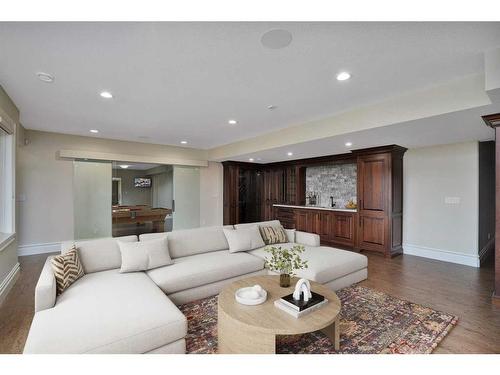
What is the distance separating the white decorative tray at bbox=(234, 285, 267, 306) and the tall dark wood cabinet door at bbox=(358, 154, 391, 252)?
364 cm

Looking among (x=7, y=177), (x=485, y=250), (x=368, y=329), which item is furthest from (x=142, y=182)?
(x=485, y=250)

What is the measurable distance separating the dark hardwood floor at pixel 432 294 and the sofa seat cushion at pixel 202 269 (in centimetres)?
119

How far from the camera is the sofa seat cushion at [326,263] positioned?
2863 millimetres

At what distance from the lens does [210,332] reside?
216 cm

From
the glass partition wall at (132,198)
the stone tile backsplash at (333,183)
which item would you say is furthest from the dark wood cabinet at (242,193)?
the stone tile backsplash at (333,183)

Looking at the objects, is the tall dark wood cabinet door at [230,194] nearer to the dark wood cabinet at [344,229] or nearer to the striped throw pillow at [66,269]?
Answer: the dark wood cabinet at [344,229]

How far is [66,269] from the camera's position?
7.34 ft

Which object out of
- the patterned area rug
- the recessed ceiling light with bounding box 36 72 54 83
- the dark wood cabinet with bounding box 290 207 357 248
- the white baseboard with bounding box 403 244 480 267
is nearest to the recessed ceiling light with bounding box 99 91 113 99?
the recessed ceiling light with bounding box 36 72 54 83

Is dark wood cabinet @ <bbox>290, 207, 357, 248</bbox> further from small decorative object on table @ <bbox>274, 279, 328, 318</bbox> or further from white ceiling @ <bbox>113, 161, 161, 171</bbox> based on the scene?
white ceiling @ <bbox>113, 161, 161, 171</bbox>

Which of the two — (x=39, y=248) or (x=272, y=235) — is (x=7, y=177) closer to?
(x=39, y=248)

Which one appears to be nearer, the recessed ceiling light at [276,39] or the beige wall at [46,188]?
the recessed ceiling light at [276,39]

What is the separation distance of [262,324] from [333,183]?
531cm
